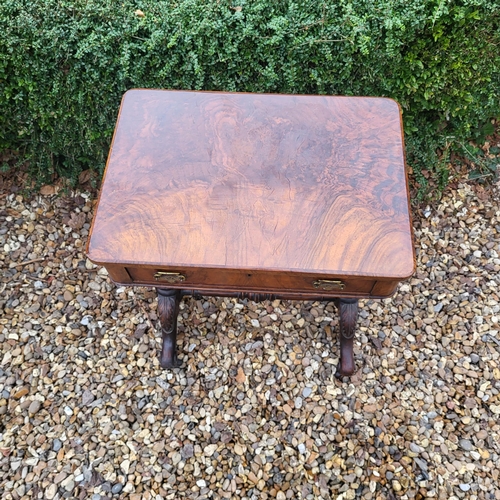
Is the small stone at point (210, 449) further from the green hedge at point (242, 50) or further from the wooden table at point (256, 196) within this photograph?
the green hedge at point (242, 50)

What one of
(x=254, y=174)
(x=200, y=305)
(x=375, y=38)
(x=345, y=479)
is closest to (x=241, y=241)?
(x=254, y=174)

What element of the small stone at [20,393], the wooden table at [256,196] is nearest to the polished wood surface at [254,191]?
the wooden table at [256,196]

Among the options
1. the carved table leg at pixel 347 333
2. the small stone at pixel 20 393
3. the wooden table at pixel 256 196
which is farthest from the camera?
the small stone at pixel 20 393

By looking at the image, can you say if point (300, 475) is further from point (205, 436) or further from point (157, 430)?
point (157, 430)

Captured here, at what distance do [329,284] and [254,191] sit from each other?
0.39 metres

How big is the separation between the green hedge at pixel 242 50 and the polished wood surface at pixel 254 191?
16.9 inches

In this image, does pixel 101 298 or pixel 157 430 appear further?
pixel 101 298

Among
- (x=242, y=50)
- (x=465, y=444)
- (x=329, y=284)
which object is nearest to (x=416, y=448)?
(x=465, y=444)

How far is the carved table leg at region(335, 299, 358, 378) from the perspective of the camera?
1935mm

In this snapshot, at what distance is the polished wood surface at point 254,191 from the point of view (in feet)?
4.61

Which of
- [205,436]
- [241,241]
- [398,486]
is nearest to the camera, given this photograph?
[241,241]

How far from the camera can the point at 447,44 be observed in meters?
2.06

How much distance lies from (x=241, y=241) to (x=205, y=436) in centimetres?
97

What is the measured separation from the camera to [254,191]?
5.00 ft
